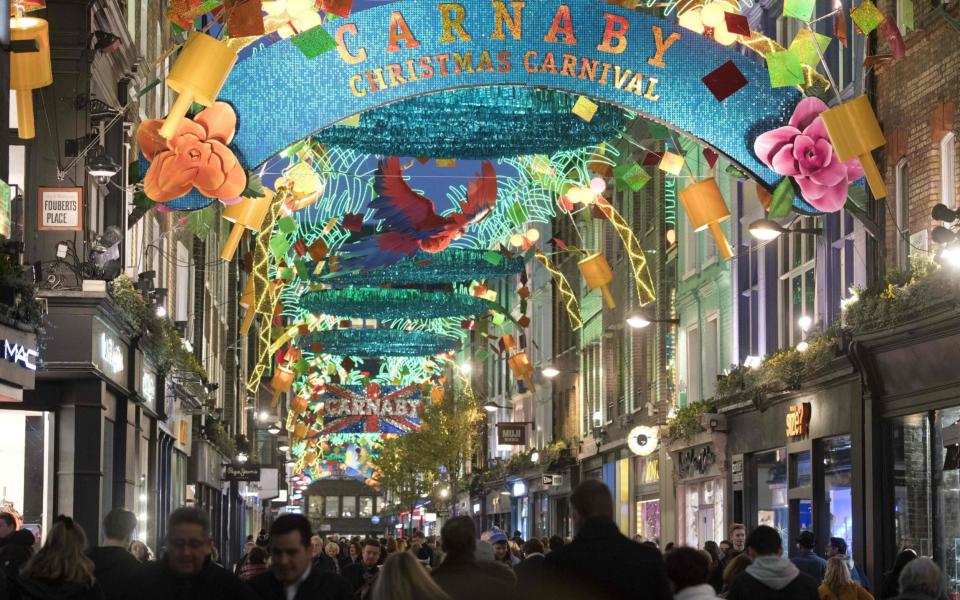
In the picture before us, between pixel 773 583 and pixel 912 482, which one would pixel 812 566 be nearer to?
pixel 773 583

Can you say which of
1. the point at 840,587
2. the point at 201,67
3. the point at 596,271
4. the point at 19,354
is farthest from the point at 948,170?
the point at 19,354

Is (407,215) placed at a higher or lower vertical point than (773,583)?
higher

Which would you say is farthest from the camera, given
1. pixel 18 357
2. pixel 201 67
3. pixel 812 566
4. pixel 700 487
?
pixel 700 487

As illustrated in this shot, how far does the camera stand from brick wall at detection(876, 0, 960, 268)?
71.9 feet

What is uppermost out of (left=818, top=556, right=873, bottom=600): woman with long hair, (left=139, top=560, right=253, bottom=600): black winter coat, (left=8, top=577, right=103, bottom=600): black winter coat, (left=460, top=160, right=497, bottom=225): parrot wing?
(left=460, top=160, right=497, bottom=225): parrot wing

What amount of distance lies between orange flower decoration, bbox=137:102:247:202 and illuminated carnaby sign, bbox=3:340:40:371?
2.22 m

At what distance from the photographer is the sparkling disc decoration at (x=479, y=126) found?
73.3ft

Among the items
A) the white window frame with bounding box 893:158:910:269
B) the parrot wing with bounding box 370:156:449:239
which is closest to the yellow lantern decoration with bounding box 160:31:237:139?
the white window frame with bounding box 893:158:910:269

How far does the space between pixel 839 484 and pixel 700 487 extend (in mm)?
10154

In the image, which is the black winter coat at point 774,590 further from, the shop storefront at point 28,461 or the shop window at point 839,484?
the shop window at point 839,484

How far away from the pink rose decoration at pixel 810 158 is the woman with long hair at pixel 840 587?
20.9 feet

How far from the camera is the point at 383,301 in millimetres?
39469

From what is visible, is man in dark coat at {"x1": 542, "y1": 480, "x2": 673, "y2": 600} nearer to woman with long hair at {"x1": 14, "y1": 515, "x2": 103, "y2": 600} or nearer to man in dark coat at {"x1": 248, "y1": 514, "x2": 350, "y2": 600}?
man in dark coat at {"x1": 248, "y1": 514, "x2": 350, "y2": 600}

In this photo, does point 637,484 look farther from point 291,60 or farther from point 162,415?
point 291,60
